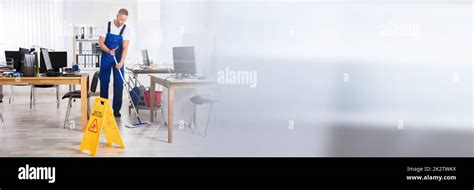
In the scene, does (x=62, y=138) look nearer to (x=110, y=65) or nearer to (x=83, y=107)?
(x=83, y=107)

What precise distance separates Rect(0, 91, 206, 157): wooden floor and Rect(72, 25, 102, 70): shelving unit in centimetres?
172

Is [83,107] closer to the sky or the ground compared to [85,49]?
closer to the ground

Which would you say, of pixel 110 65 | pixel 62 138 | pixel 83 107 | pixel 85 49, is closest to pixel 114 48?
pixel 110 65

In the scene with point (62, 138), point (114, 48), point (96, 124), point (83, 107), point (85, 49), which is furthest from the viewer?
point (85, 49)

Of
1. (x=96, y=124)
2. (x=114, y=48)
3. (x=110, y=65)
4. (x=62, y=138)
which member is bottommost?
(x=62, y=138)

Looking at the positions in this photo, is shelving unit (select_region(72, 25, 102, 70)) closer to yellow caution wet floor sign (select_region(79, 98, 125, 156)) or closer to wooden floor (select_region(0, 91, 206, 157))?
wooden floor (select_region(0, 91, 206, 157))

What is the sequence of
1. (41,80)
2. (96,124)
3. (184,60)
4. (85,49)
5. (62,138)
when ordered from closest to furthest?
(96,124) < (184,60) < (62,138) < (41,80) < (85,49)

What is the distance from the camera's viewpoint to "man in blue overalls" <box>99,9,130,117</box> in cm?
397

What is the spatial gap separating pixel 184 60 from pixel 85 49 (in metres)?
3.92

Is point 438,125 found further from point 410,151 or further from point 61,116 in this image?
point 61,116

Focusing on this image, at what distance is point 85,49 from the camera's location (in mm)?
6520

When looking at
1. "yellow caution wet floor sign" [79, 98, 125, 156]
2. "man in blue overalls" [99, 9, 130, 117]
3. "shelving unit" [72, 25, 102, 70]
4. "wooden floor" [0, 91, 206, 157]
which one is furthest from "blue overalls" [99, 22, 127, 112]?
"shelving unit" [72, 25, 102, 70]

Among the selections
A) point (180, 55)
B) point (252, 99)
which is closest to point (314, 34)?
point (252, 99)
